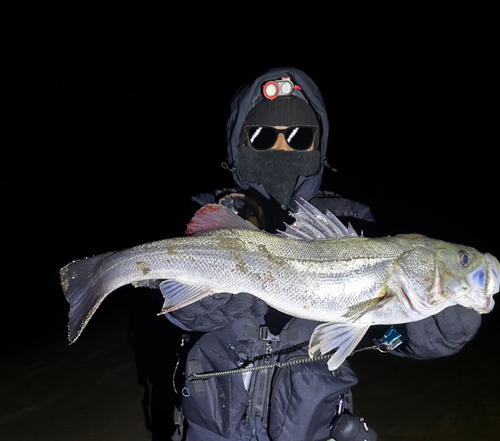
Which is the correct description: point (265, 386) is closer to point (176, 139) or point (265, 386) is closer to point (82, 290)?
point (82, 290)

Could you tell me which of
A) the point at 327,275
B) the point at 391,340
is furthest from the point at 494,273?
the point at 327,275

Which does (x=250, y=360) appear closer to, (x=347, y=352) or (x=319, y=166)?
(x=347, y=352)

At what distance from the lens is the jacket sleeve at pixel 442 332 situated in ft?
7.44

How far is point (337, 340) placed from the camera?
2.16 m

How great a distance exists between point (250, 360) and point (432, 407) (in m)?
4.34

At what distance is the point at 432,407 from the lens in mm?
5633

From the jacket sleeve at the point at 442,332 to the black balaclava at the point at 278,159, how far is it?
1.56m

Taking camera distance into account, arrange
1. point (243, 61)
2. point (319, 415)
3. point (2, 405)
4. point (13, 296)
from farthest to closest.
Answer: point (243, 61), point (13, 296), point (2, 405), point (319, 415)

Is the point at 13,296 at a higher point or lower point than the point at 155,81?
lower

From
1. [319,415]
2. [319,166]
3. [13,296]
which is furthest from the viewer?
[13,296]

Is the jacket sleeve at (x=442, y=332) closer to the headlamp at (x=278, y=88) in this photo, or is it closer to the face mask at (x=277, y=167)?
the face mask at (x=277, y=167)

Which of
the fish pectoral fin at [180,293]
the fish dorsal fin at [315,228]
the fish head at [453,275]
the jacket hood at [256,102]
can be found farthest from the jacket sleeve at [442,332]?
the jacket hood at [256,102]

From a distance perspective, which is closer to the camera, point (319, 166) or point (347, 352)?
point (347, 352)

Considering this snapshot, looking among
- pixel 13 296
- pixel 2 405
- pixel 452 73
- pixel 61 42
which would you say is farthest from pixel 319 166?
pixel 61 42
